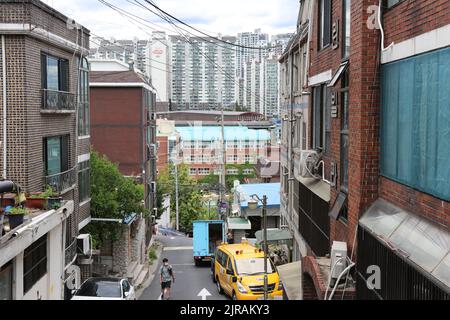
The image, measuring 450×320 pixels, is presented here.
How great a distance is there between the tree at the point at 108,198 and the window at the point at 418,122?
1687 centimetres

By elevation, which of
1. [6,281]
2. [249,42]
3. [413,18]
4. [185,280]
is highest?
[249,42]

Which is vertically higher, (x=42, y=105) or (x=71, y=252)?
(x=42, y=105)

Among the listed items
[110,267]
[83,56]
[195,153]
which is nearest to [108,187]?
[110,267]

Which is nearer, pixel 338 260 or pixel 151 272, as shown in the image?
pixel 338 260

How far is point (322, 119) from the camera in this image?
14.9 meters

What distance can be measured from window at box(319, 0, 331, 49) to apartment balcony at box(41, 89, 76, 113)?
24.4 ft

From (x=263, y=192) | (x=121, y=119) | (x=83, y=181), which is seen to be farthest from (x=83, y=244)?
(x=263, y=192)

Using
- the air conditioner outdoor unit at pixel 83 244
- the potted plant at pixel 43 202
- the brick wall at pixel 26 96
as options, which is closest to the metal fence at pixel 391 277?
the potted plant at pixel 43 202

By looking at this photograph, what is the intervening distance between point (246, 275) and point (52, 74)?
28.6 feet

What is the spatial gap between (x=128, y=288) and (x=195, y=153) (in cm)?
7137

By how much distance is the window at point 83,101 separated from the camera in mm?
20327

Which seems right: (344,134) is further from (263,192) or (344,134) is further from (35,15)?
(263,192)

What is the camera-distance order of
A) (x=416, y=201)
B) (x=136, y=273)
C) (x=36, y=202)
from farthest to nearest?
(x=136, y=273)
(x=36, y=202)
(x=416, y=201)
